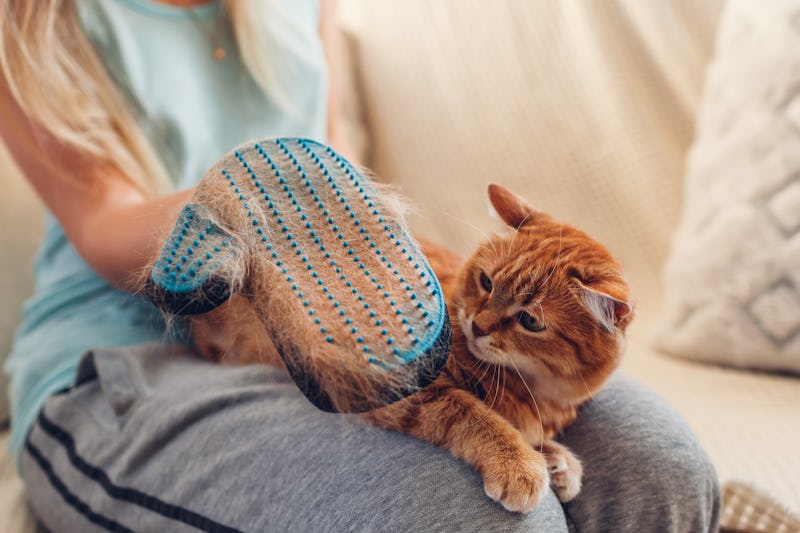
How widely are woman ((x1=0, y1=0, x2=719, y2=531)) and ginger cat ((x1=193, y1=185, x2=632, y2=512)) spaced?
0.03 meters

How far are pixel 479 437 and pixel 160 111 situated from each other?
0.74 metres

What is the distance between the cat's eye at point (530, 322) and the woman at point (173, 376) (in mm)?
156

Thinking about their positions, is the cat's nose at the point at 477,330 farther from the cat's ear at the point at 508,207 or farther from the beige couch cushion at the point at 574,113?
the beige couch cushion at the point at 574,113

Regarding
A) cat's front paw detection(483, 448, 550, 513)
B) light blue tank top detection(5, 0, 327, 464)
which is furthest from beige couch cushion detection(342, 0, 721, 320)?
cat's front paw detection(483, 448, 550, 513)

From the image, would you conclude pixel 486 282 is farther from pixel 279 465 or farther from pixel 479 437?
pixel 279 465

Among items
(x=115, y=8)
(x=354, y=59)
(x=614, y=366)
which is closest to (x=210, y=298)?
(x=614, y=366)

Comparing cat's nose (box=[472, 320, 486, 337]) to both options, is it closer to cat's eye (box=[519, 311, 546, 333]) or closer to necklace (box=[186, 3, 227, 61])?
cat's eye (box=[519, 311, 546, 333])

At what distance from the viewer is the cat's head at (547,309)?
60 cm

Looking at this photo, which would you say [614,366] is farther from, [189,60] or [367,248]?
[189,60]

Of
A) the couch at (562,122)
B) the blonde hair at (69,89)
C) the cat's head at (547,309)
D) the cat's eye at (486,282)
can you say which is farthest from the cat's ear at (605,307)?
the blonde hair at (69,89)

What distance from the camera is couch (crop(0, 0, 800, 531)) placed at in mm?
1136

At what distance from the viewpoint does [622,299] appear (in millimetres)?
562

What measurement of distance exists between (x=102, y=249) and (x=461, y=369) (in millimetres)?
457

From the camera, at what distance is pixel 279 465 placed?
58 cm
